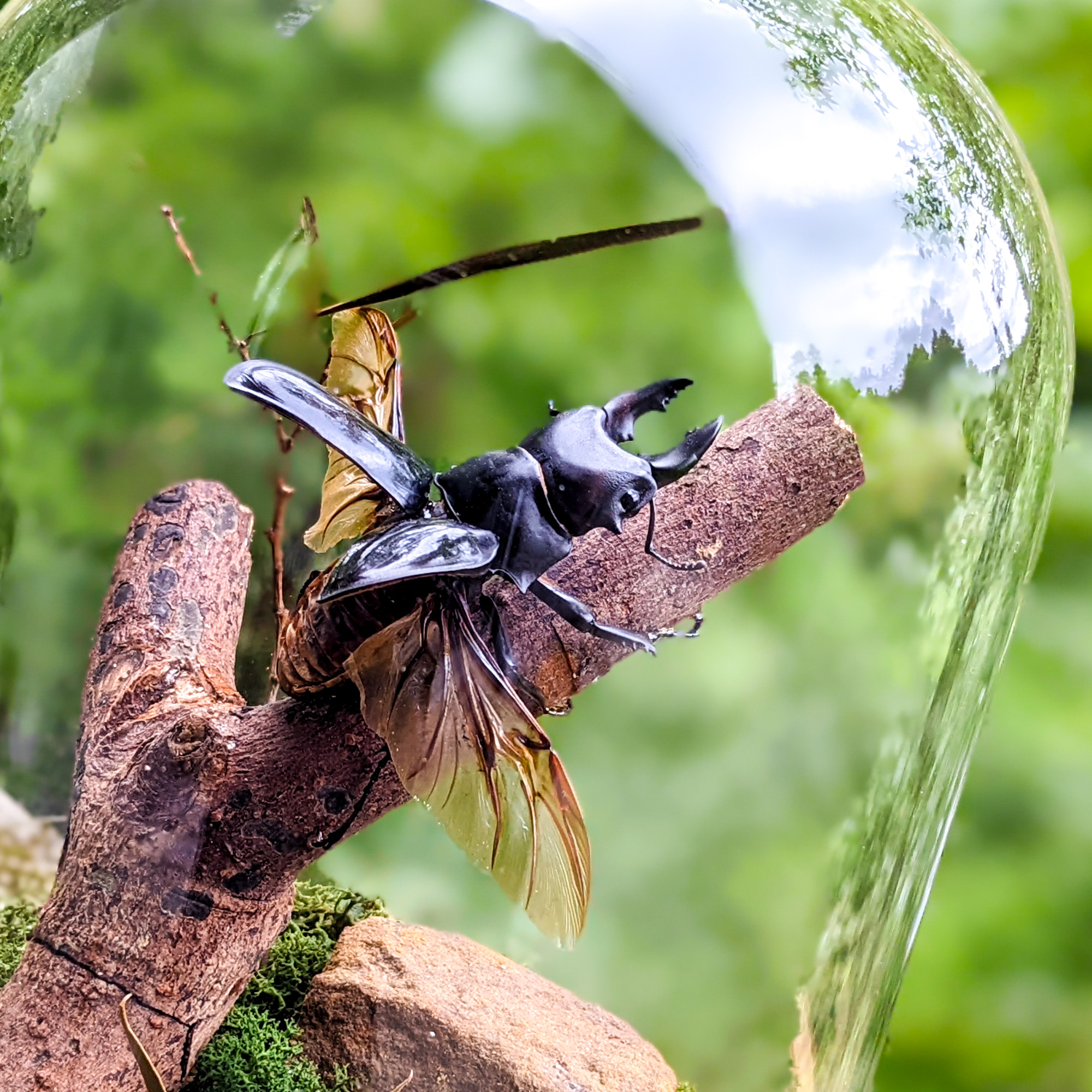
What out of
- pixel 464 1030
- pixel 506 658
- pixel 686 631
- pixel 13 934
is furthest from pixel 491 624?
pixel 13 934

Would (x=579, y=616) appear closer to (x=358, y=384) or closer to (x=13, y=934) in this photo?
(x=358, y=384)

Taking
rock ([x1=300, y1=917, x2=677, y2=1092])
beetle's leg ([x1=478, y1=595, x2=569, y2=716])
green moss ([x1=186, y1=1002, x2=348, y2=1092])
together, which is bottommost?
green moss ([x1=186, y1=1002, x2=348, y2=1092])

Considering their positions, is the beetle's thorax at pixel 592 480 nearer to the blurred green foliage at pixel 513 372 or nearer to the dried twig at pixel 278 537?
the blurred green foliage at pixel 513 372

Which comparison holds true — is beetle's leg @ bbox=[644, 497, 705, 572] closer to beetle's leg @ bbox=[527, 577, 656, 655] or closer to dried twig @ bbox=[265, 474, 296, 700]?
beetle's leg @ bbox=[527, 577, 656, 655]

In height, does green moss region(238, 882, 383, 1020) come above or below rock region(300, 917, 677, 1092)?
below

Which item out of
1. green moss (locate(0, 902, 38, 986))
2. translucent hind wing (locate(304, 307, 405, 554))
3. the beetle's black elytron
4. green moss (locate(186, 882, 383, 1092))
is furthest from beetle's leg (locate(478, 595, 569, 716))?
green moss (locate(0, 902, 38, 986))

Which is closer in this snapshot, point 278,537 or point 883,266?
point 883,266

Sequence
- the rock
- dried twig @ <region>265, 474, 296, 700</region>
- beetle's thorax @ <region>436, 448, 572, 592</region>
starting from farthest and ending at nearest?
1. dried twig @ <region>265, 474, 296, 700</region>
2. the rock
3. beetle's thorax @ <region>436, 448, 572, 592</region>
